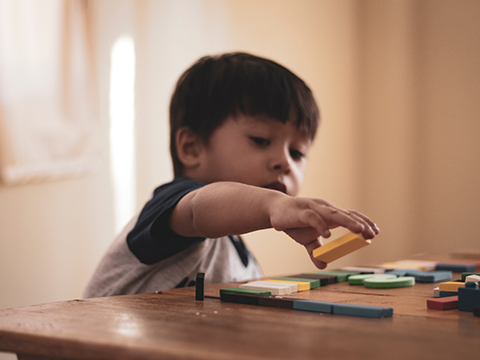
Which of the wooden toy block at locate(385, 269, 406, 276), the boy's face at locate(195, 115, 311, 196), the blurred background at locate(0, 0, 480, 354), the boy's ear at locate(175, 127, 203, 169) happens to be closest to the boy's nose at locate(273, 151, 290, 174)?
the boy's face at locate(195, 115, 311, 196)

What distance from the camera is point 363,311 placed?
1.40ft

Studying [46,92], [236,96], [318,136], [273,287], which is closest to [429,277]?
[273,287]

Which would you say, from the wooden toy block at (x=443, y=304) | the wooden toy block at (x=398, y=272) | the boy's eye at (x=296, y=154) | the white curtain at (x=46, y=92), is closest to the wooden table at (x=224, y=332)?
the wooden toy block at (x=443, y=304)

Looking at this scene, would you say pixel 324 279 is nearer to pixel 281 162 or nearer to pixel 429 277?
pixel 429 277

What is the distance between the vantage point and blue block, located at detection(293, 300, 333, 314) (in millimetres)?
446

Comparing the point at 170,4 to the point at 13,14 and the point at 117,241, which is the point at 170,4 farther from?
the point at 117,241

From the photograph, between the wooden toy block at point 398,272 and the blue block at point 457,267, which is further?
the blue block at point 457,267

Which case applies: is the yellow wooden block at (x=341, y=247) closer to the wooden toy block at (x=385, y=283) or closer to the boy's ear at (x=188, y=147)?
the wooden toy block at (x=385, y=283)

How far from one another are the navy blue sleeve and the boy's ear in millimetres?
200

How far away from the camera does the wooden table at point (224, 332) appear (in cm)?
31

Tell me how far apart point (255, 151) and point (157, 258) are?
0.89 ft

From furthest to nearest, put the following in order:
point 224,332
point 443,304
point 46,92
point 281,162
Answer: point 46,92
point 281,162
point 443,304
point 224,332

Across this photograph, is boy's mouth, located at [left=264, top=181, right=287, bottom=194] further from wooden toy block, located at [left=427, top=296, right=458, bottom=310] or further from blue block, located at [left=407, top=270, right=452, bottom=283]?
wooden toy block, located at [left=427, top=296, right=458, bottom=310]

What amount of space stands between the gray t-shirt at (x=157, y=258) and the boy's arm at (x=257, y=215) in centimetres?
3
